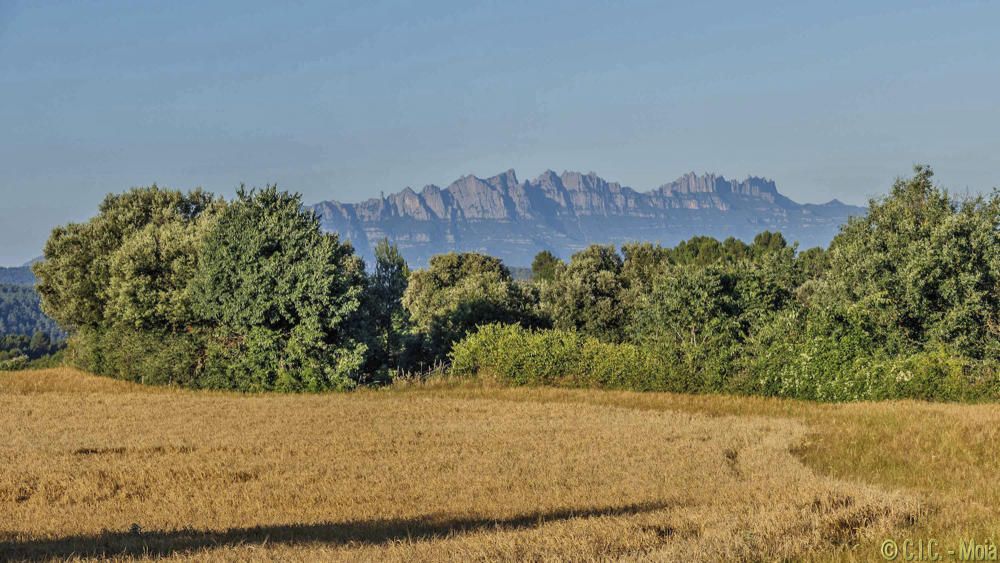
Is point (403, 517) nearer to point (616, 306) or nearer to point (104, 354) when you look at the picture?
point (104, 354)

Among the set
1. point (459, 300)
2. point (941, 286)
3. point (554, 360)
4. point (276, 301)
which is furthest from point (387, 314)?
point (941, 286)

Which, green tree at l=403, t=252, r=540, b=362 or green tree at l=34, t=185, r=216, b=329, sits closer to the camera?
green tree at l=34, t=185, r=216, b=329

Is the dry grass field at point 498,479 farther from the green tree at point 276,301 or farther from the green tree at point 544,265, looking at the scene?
the green tree at point 544,265

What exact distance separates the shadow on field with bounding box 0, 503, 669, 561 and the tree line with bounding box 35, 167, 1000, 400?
877 inches

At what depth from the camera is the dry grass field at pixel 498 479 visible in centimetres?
1016

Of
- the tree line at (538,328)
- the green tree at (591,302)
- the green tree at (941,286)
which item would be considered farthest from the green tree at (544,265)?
the green tree at (941,286)

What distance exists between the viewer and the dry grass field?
1016 cm

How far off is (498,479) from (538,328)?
29.1 meters

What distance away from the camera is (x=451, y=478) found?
57.3 ft

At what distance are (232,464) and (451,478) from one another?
6.03 meters

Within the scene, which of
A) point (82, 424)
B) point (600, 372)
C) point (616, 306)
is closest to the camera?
point (82, 424)

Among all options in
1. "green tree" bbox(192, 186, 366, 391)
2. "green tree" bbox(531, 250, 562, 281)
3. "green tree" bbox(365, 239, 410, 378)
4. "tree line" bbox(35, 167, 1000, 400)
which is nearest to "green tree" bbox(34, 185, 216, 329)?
"tree line" bbox(35, 167, 1000, 400)

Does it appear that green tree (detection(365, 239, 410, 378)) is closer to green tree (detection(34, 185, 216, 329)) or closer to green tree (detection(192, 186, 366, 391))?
green tree (detection(192, 186, 366, 391))

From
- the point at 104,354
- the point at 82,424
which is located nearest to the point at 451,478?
the point at 82,424
